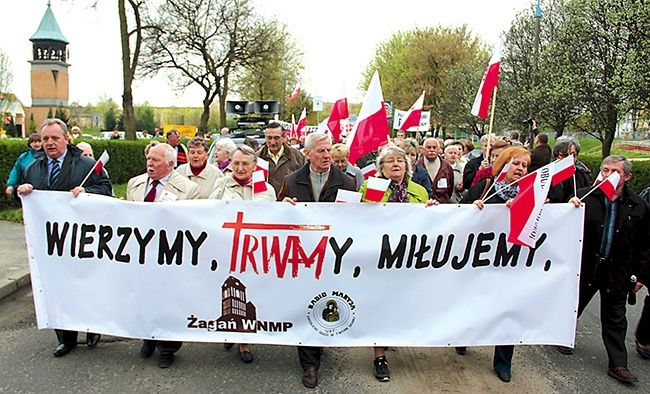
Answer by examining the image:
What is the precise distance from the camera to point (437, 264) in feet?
13.5

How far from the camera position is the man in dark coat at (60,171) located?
4.48 m

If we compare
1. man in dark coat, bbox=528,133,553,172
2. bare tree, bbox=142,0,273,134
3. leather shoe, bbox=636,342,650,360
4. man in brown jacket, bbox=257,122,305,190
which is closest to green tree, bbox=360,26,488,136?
bare tree, bbox=142,0,273,134

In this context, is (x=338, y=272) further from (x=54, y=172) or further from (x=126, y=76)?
(x=126, y=76)

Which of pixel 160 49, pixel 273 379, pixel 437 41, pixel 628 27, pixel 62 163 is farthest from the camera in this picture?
pixel 437 41

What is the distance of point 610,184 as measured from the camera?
4.10m

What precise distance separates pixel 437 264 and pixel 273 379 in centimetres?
156

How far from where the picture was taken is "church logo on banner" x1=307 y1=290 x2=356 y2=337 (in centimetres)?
412

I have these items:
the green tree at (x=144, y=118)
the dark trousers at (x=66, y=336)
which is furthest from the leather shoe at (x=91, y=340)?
the green tree at (x=144, y=118)

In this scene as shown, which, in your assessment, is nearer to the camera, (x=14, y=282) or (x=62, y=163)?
(x=62, y=163)

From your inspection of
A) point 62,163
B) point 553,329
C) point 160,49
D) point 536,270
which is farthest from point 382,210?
point 160,49

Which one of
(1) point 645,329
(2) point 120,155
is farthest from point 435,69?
(1) point 645,329

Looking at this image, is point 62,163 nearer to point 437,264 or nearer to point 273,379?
point 273,379

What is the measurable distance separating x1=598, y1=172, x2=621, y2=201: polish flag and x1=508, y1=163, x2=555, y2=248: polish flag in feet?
1.71

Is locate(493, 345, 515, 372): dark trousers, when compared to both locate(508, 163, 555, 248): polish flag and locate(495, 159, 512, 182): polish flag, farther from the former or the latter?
locate(495, 159, 512, 182): polish flag
